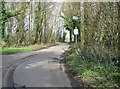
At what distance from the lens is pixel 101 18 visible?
1093 cm

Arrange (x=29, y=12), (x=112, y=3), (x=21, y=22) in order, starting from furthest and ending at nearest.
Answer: (x=29, y=12)
(x=21, y=22)
(x=112, y=3)

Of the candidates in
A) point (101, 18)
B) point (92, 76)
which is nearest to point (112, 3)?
point (101, 18)

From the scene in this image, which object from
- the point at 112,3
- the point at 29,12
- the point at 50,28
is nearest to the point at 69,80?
the point at 112,3

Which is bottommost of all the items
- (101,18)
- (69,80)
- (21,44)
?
(21,44)

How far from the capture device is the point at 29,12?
40156mm

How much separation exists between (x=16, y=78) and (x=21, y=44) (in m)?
25.7

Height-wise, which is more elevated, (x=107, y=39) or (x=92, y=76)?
(x=107, y=39)

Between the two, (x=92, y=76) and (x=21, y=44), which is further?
(x=21, y=44)

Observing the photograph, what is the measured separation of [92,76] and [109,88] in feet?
6.63

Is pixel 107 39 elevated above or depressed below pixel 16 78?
above

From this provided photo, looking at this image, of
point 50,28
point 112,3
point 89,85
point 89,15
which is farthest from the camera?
point 50,28

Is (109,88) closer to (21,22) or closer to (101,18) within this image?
(101,18)

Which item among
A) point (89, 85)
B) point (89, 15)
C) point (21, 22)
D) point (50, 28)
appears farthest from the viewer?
point (50, 28)

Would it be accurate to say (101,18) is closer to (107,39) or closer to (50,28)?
(107,39)
